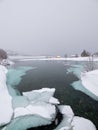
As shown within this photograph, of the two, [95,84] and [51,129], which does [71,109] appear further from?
[95,84]

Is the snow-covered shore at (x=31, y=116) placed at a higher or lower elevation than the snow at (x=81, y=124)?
higher

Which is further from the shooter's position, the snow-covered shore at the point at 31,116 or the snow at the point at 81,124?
the snow at the point at 81,124

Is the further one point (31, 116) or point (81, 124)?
point (81, 124)

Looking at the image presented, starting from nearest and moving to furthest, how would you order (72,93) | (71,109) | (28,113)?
(28,113) < (71,109) < (72,93)

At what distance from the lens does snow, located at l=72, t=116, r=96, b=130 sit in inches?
483

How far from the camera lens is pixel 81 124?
505 inches

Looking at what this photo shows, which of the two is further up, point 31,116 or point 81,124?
point 31,116

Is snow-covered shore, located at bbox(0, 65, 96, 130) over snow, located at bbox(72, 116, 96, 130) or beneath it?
over

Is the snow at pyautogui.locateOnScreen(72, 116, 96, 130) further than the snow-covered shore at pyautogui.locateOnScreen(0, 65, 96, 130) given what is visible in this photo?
Yes

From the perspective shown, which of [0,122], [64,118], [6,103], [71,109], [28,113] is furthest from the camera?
[71,109]

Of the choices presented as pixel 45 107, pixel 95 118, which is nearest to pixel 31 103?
pixel 45 107

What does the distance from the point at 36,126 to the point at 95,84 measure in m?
12.4

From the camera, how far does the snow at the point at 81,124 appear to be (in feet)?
40.3

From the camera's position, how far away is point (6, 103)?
48.7ft
